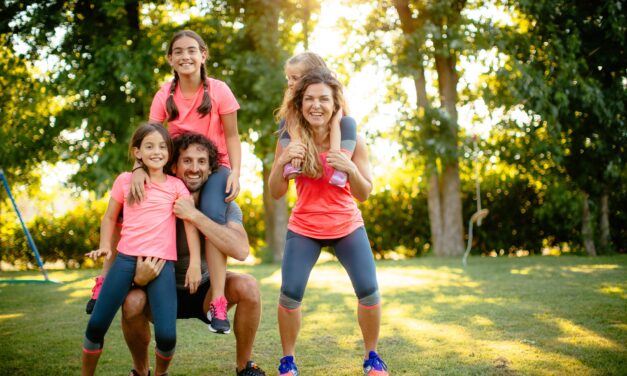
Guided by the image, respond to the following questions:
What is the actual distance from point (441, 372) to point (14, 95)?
40.4 ft

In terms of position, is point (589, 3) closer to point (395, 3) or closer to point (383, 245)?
point (395, 3)

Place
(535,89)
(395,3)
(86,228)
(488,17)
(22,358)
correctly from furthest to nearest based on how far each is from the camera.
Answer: (86,228) → (395,3) → (488,17) → (535,89) → (22,358)

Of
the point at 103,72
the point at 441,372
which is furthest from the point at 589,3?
the point at 441,372

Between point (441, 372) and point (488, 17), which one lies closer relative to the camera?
point (441, 372)

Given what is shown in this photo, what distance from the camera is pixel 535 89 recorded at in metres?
10.8

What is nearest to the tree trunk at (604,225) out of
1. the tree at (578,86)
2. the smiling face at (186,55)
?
the tree at (578,86)

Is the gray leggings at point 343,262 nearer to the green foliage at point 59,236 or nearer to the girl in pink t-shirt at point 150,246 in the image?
the girl in pink t-shirt at point 150,246

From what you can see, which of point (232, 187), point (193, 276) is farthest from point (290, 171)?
Result: point (193, 276)

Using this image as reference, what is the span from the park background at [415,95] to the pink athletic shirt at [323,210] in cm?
659

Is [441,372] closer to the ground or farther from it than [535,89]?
closer to the ground

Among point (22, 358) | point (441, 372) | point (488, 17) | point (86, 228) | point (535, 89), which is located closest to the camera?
point (441, 372)

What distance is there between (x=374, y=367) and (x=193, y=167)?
1.57 metres

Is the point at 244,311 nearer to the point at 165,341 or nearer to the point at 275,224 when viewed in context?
the point at 165,341

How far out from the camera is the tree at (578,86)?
10914mm
